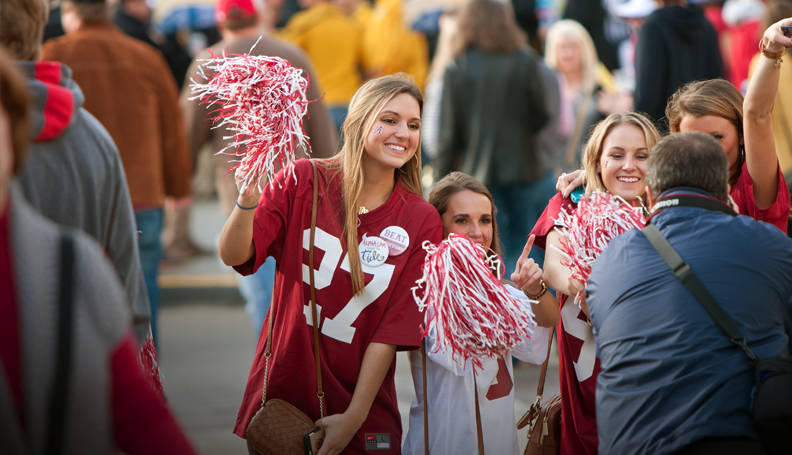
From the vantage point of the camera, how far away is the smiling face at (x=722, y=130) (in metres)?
2.71

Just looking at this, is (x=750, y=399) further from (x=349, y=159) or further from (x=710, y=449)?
(x=349, y=159)

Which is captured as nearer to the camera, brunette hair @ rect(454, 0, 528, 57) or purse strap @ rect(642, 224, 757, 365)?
purse strap @ rect(642, 224, 757, 365)

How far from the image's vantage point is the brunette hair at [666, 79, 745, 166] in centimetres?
271

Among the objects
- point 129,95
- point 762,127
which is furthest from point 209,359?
point 762,127

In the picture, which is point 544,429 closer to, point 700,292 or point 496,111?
point 700,292

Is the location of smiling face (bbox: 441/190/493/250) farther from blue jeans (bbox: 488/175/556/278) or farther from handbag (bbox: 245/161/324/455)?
blue jeans (bbox: 488/175/556/278)

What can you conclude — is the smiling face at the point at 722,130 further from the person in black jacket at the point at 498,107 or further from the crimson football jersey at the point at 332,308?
the person in black jacket at the point at 498,107

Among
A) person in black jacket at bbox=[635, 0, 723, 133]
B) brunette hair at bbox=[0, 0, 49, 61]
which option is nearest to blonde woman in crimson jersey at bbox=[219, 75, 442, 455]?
brunette hair at bbox=[0, 0, 49, 61]

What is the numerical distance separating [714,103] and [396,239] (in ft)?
4.18

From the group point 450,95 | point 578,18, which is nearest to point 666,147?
point 450,95

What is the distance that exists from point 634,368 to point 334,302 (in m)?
1.03

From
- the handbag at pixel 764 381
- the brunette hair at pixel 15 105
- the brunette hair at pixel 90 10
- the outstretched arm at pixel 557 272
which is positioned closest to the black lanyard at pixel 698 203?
the handbag at pixel 764 381

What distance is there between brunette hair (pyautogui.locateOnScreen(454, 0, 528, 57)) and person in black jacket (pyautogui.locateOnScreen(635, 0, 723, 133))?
104 cm

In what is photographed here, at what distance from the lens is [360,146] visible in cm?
272
